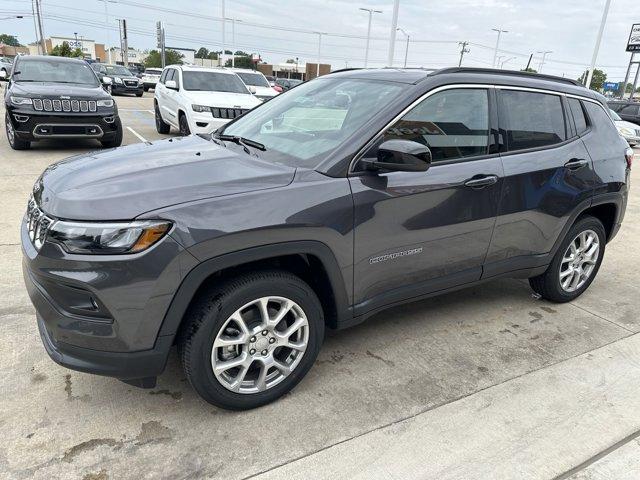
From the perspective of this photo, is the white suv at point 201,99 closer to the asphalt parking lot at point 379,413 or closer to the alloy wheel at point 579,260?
the asphalt parking lot at point 379,413

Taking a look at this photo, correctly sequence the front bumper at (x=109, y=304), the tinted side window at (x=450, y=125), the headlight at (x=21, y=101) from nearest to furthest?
1. the front bumper at (x=109, y=304)
2. the tinted side window at (x=450, y=125)
3. the headlight at (x=21, y=101)

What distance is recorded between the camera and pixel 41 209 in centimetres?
237

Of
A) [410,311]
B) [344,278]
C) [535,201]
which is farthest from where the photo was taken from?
[410,311]

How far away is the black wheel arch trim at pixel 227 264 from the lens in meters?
2.21

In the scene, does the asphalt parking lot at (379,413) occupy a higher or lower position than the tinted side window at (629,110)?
lower

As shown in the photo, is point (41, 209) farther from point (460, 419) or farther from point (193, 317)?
point (460, 419)

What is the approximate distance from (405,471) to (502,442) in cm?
57

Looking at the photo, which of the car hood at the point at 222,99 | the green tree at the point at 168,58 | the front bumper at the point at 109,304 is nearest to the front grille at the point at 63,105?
the car hood at the point at 222,99

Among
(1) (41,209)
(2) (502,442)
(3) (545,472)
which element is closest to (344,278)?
(2) (502,442)

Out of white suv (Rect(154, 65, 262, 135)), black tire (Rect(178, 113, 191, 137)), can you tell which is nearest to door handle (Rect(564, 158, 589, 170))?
white suv (Rect(154, 65, 262, 135))

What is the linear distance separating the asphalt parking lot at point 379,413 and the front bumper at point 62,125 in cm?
567

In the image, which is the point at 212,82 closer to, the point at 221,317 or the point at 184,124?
the point at 184,124

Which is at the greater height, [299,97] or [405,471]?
[299,97]

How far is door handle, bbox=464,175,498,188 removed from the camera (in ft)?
10.1
